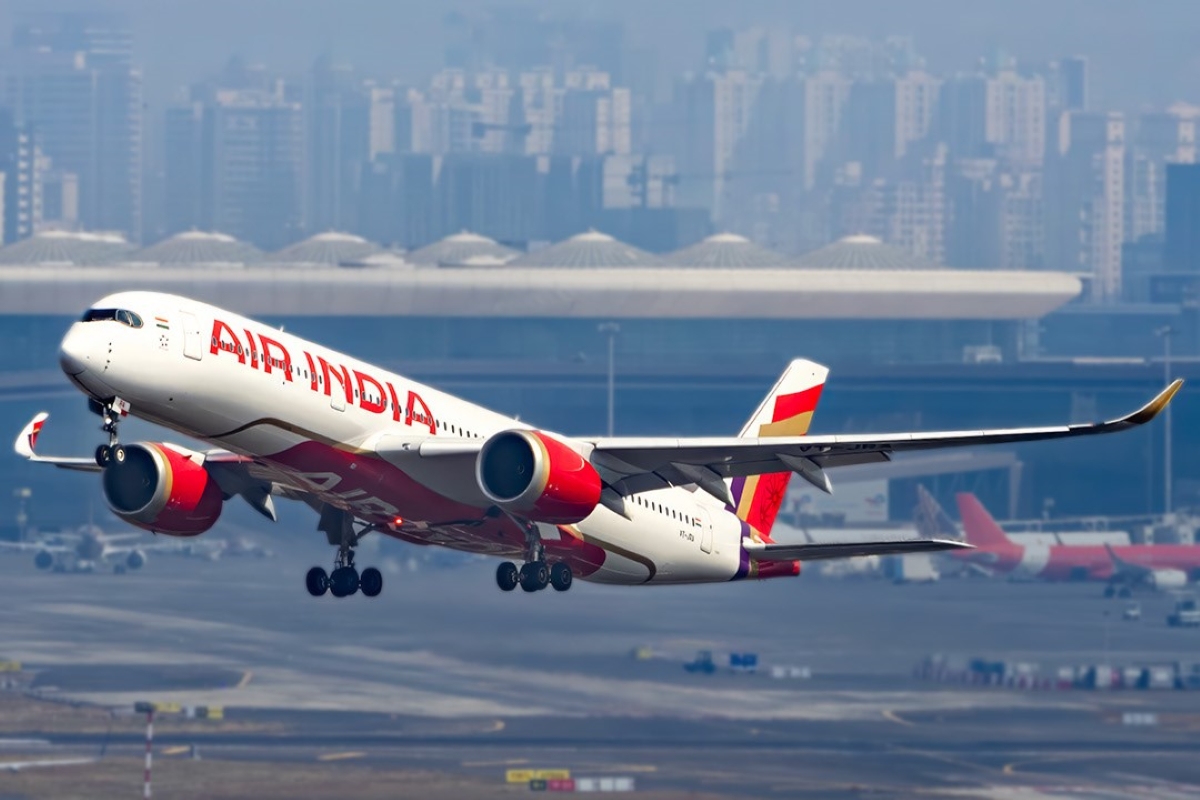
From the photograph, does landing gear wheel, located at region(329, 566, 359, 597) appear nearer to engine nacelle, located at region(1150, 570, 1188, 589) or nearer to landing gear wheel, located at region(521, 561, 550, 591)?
landing gear wheel, located at region(521, 561, 550, 591)

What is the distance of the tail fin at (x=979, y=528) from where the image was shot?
182m

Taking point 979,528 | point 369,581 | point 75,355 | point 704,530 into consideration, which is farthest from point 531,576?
point 979,528

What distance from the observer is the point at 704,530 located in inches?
2741

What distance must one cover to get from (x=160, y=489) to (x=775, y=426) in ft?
59.7

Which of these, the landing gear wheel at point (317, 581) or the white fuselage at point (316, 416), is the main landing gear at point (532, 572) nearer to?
the white fuselage at point (316, 416)

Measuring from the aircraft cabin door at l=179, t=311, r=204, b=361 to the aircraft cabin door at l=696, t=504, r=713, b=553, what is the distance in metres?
15.8

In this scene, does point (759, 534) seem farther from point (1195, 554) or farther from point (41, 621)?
point (1195, 554)

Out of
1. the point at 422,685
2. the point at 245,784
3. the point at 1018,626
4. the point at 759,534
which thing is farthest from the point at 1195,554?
the point at 759,534

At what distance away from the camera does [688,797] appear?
4550 inches

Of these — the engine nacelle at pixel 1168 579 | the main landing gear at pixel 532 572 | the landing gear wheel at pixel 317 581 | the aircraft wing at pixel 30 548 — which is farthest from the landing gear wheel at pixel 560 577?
the aircraft wing at pixel 30 548

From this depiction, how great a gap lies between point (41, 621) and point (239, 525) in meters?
31.7

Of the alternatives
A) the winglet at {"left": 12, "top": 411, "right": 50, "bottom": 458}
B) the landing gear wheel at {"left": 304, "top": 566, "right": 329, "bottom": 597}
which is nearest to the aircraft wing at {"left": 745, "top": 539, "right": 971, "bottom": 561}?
the landing gear wheel at {"left": 304, "top": 566, "right": 329, "bottom": 597}

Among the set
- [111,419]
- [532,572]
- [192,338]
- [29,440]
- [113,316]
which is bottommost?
[532,572]

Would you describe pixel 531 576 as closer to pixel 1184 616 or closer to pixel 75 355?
pixel 75 355
